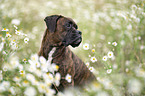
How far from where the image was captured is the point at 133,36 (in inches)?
156

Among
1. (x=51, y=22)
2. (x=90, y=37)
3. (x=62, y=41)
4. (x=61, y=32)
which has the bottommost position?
(x=90, y=37)

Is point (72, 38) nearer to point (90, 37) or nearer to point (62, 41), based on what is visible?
point (62, 41)

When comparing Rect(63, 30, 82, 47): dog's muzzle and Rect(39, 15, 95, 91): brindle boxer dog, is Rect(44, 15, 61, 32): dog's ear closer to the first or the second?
Rect(39, 15, 95, 91): brindle boxer dog

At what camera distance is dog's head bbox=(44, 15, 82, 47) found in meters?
2.56

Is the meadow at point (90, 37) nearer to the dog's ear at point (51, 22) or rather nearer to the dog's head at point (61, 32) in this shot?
the dog's head at point (61, 32)

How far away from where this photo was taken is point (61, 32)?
8.51 feet

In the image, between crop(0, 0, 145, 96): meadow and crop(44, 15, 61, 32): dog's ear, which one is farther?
crop(44, 15, 61, 32): dog's ear

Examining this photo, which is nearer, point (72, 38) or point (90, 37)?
point (72, 38)

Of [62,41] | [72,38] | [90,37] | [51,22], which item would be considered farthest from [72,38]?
[90,37]

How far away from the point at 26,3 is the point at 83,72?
4148 millimetres

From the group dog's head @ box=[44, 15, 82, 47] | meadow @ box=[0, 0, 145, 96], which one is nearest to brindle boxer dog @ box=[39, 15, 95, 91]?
dog's head @ box=[44, 15, 82, 47]

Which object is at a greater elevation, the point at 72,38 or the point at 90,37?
→ the point at 72,38

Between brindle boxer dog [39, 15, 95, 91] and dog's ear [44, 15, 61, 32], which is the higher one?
dog's ear [44, 15, 61, 32]

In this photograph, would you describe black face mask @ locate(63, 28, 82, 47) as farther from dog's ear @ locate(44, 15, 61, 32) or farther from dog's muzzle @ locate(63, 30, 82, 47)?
dog's ear @ locate(44, 15, 61, 32)
